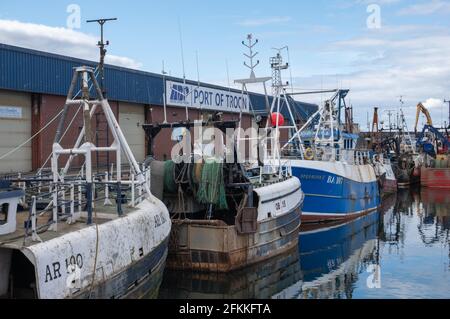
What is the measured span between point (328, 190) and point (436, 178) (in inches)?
935

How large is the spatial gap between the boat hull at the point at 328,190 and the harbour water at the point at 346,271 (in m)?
0.57

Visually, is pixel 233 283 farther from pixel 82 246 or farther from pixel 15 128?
pixel 15 128

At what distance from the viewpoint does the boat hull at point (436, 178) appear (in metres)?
41.0

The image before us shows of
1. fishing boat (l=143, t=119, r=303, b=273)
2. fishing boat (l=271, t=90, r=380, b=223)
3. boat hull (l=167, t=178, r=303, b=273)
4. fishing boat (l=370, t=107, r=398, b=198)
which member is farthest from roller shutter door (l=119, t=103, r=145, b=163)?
fishing boat (l=370, t=107, r=398, b=198)

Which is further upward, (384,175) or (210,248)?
(384,175)

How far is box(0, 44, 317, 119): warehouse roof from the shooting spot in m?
20.5

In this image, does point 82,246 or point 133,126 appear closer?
point 82,246

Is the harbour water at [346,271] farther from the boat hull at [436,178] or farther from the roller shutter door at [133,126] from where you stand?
the boat hull at [436,178]

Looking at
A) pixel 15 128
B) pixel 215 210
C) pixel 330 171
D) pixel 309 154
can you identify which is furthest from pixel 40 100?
pixel 330 171

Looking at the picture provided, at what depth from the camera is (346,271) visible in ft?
48.3

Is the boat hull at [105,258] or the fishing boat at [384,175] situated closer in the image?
the boat hull at [105,258]

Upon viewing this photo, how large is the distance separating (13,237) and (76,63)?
1744 centimetres

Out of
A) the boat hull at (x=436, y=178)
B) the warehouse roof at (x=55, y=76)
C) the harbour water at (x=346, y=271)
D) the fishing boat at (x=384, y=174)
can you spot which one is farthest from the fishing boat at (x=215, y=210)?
the boat hull at (x=436, y=178)
